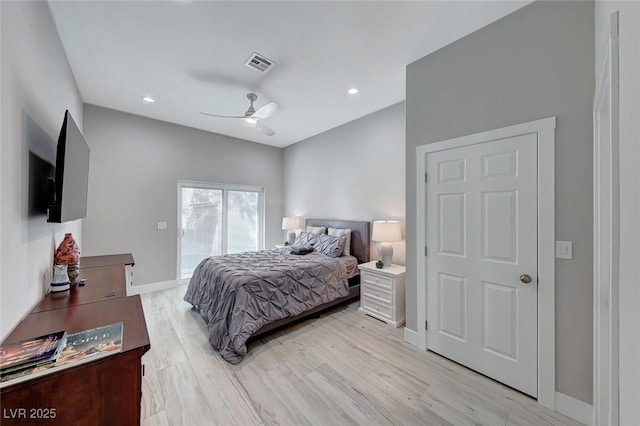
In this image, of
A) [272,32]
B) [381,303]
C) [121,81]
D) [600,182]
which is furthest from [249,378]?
[121,81]

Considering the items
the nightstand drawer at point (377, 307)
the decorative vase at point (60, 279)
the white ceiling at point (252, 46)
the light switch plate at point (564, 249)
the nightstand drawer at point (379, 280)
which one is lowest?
the nightstand drawer at point (377, 307)

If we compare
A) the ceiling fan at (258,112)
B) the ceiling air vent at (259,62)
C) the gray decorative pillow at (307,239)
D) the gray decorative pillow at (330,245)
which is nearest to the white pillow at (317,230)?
the gray decorative pillow at (307,239)

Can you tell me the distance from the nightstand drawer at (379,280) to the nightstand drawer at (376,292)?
40 mm

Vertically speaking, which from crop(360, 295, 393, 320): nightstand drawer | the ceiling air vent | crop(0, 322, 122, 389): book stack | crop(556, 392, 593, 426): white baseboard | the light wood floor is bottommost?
the light wood floor

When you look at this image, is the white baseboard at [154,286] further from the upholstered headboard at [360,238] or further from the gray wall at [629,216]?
the gray wall at [629,216]

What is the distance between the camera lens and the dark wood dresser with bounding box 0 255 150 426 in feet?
2.78

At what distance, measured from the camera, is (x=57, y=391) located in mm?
897

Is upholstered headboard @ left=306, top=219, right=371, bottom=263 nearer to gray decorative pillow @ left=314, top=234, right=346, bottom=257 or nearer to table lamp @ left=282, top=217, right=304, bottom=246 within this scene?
gray decorative pillow @ left=314, top=234, right=346, bottom=257

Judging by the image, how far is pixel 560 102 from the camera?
1.73 metres

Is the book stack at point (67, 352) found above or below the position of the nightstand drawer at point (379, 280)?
above

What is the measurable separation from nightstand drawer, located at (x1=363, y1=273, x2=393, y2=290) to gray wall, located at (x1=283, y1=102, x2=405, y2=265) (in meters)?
0.52

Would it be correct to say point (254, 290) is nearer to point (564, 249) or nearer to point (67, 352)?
point (67, 352)

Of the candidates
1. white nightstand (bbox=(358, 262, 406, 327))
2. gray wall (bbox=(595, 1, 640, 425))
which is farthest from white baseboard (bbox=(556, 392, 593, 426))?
white nightstand (bbox=(358, 262, 406, 327))

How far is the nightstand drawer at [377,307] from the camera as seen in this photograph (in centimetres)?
302
